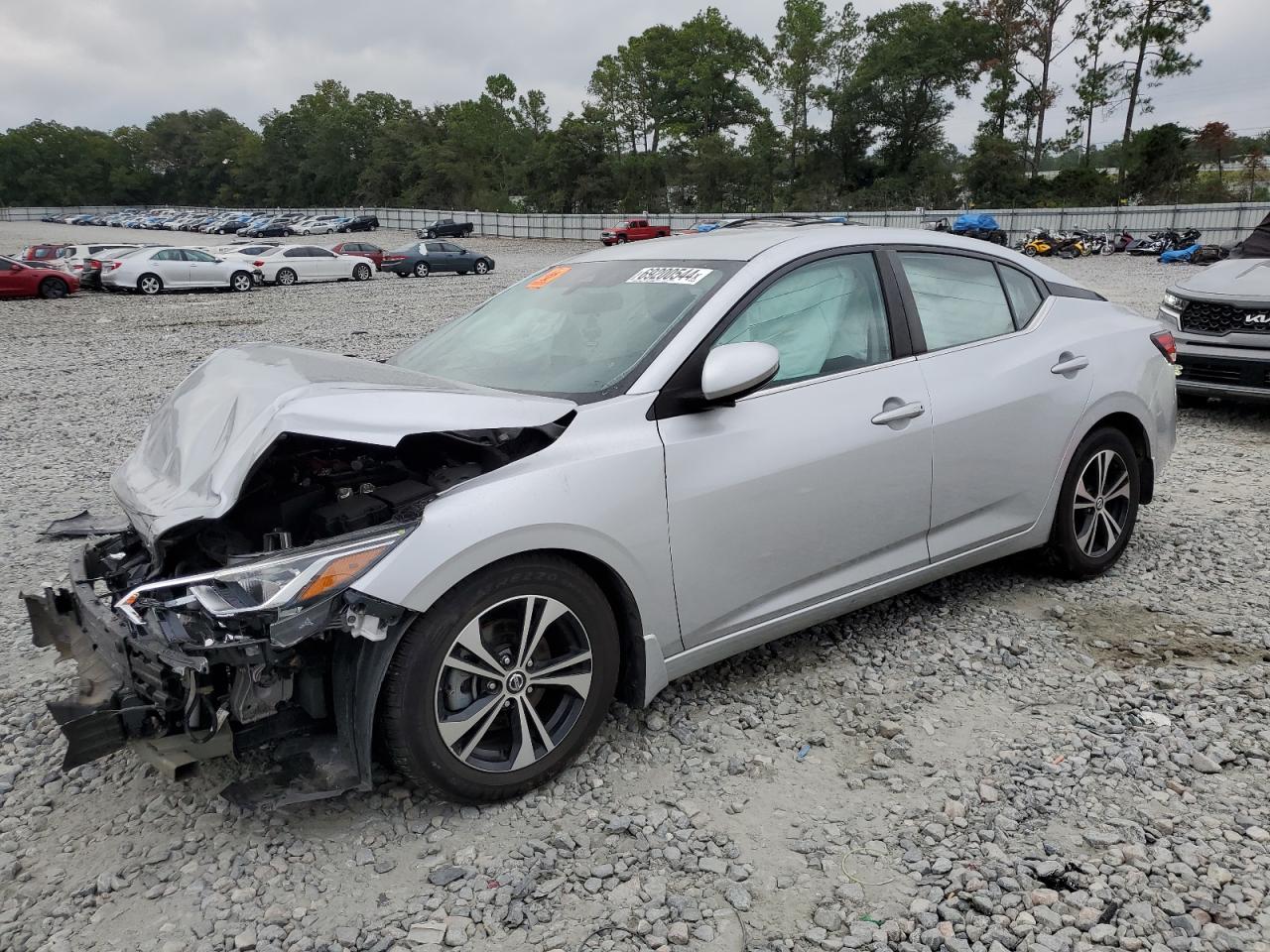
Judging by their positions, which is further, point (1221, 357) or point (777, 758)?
point (1221, 357)

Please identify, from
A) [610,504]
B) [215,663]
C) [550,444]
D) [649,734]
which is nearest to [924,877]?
[649,734]

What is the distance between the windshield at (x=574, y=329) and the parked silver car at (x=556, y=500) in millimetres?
17

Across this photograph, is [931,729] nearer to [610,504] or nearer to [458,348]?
[610,504]

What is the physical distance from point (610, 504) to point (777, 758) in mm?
1068

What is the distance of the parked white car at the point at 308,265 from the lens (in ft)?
95.3

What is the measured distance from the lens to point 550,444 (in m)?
2.94

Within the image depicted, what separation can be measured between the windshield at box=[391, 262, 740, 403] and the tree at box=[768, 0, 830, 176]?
63721 millimetres

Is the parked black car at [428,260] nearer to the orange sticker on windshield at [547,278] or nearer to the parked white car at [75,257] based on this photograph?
the parked white car at [75,257]

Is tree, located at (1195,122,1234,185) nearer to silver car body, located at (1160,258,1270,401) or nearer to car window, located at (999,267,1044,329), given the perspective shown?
silver car body, located at (1160,258,1270,401)

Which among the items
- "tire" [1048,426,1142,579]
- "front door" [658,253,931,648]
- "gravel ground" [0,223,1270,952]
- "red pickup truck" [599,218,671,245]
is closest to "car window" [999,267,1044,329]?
"tire" [1048,426,1142,579]

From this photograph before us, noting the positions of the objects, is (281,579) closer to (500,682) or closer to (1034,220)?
(500,682)

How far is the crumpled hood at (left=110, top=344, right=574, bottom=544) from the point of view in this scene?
2686 millimetres

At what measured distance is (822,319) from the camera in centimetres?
364

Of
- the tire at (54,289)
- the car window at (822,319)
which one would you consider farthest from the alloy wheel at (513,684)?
the tire at (54,289)
